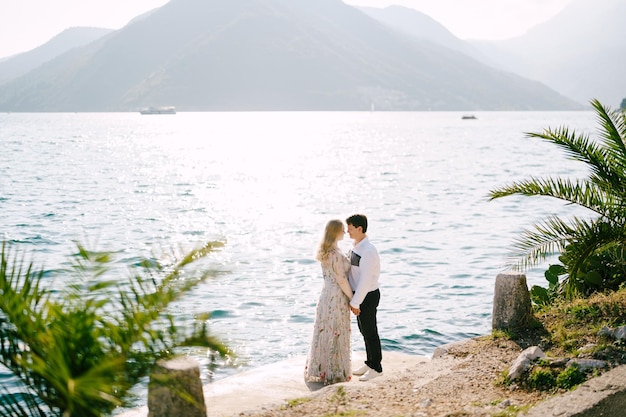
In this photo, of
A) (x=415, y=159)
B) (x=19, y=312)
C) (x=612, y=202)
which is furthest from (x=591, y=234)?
(x=415, y=159)

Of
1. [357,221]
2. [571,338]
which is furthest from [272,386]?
[571,338]

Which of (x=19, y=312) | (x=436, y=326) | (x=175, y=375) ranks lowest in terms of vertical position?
(x=436, y=326)

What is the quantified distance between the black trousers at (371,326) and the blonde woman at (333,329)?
23 centimetres

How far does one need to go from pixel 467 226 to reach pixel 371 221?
465cm

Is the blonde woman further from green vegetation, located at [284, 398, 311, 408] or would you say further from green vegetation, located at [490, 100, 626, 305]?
green vegetation, located at [490, 100, 626, 305]

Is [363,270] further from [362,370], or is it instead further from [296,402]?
[296,402]

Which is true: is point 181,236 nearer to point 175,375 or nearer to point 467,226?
point 467,226

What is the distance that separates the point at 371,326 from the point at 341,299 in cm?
59

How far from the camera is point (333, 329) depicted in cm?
882

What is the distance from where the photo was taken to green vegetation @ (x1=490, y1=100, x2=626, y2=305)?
29.2 ft

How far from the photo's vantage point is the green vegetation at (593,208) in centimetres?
891

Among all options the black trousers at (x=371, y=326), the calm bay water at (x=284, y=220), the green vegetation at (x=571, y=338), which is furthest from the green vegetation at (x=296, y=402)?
the black trousers at (x=371, y=326)

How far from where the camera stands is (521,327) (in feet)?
28.5

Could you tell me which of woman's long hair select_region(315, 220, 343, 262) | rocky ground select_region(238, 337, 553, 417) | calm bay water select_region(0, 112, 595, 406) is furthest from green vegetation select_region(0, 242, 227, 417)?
woman's long hair select_region(315, 220, 343, 262)
